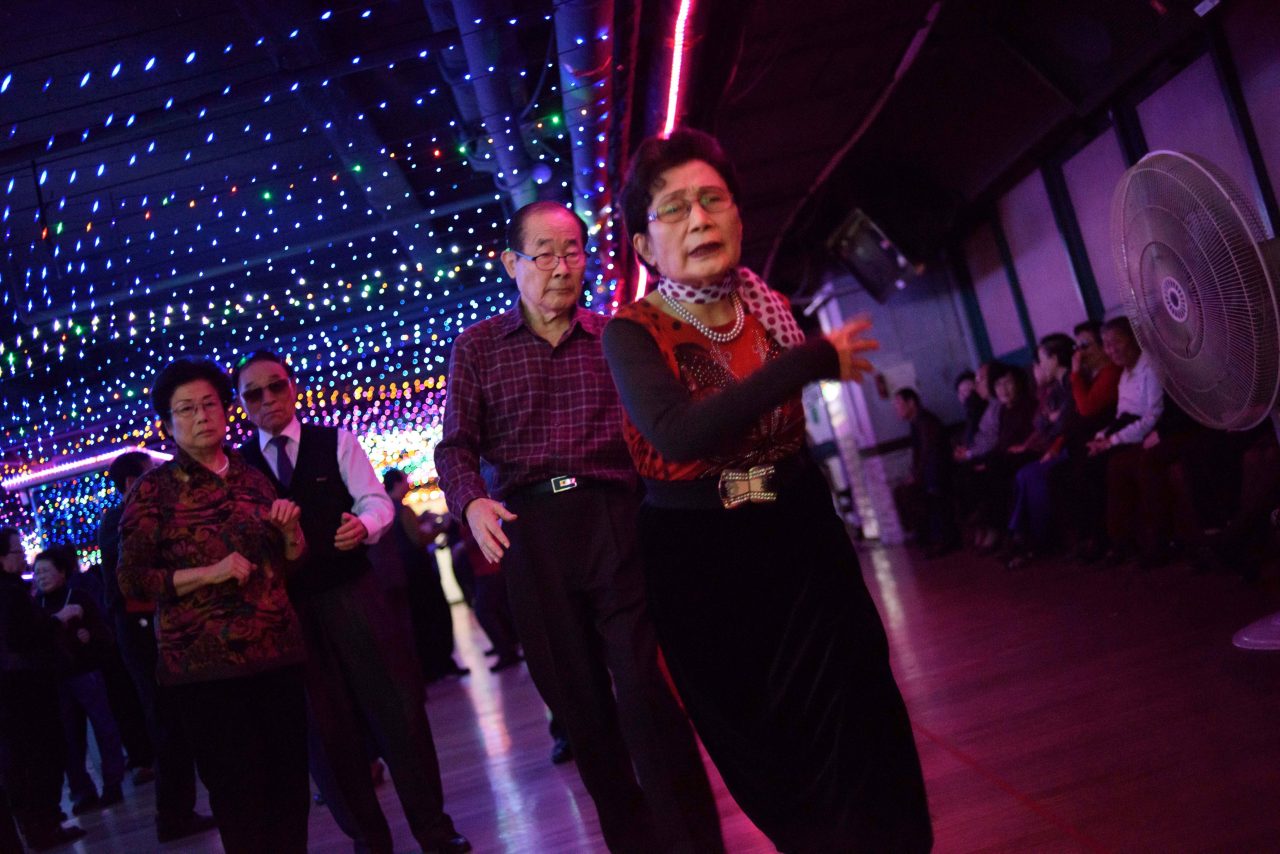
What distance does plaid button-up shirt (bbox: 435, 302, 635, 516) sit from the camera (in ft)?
7.45

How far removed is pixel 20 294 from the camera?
22.5 feet

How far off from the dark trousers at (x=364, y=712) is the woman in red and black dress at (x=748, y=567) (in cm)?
157

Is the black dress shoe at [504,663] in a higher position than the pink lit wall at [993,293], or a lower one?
lower

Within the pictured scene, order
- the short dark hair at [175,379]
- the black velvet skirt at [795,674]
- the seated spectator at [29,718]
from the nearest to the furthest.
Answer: the black velvet skirt at [795,674]
the short dark hair at [175,379]
the seated spectator at [29,718]

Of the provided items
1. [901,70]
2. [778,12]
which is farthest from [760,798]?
[901,70]

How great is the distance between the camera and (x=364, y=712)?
2994 mm

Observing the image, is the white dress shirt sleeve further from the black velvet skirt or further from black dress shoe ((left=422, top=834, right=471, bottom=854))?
the black velvet skirt

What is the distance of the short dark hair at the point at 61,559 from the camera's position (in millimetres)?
5805

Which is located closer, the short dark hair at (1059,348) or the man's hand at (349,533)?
the man's hand at (349,533)

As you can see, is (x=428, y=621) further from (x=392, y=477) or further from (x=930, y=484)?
(x=930, y=484)

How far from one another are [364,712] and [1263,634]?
246cm

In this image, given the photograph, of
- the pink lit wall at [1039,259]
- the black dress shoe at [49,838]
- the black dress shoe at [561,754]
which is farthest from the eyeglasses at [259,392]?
the pink lit wall at [1039,259]

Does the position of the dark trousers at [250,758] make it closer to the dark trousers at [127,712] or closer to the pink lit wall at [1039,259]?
the dark trousers at [127,712]

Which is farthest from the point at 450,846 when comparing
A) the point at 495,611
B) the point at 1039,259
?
the point at 1039,259
